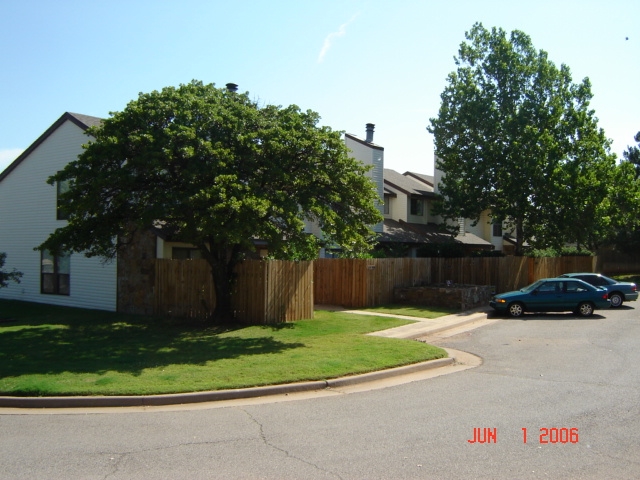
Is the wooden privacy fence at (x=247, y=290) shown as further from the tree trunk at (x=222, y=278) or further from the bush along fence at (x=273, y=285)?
the tree trunk at (x=222, y=278)

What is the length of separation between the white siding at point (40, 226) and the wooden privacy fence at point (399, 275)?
27.5 ft

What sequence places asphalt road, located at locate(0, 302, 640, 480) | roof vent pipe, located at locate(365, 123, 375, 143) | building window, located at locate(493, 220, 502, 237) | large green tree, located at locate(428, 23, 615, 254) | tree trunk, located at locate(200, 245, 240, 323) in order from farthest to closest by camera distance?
1. building window, located at locate(493, 220, 502, 237)
2. roof vent pipe, located at locate(365, 123, 375, 143)
3. large green tree, located at locate(428, 23, 615, 254)
4. tree trunk, located at locate(200, 245, 240, 323)
5. asphalt road, located at locate(0, 302, 640, 480)

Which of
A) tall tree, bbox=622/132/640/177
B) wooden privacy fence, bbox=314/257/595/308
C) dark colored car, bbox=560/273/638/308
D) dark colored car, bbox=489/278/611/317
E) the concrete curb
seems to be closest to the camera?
the concrete curb

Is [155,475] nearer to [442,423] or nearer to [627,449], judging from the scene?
[442,423]

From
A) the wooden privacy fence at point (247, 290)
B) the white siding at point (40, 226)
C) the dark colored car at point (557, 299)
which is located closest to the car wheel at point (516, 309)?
the dark colored car at point (557, 299)

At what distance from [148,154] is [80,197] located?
2.17 metres

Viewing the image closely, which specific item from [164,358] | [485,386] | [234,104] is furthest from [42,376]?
[234,104]

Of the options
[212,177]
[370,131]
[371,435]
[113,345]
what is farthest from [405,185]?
[371,435]

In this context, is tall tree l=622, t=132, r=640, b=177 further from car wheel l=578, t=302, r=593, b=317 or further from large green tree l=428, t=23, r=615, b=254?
car wheel l=578, t=302, r=593, b=317

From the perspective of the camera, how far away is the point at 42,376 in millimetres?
10422

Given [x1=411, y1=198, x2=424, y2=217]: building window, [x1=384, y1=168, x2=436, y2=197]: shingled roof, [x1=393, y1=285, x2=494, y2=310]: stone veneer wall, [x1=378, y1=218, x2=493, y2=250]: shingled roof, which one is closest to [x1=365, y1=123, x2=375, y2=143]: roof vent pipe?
[x1=384, y1=168, x2=436, y2=197]: shingled roof

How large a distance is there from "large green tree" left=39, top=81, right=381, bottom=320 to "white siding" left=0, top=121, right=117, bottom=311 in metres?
5.71

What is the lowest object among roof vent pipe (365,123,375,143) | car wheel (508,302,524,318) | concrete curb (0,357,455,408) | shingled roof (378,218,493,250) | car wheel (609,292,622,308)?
concrete curb (0,357,455,408)

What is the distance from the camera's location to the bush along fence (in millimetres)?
17688
